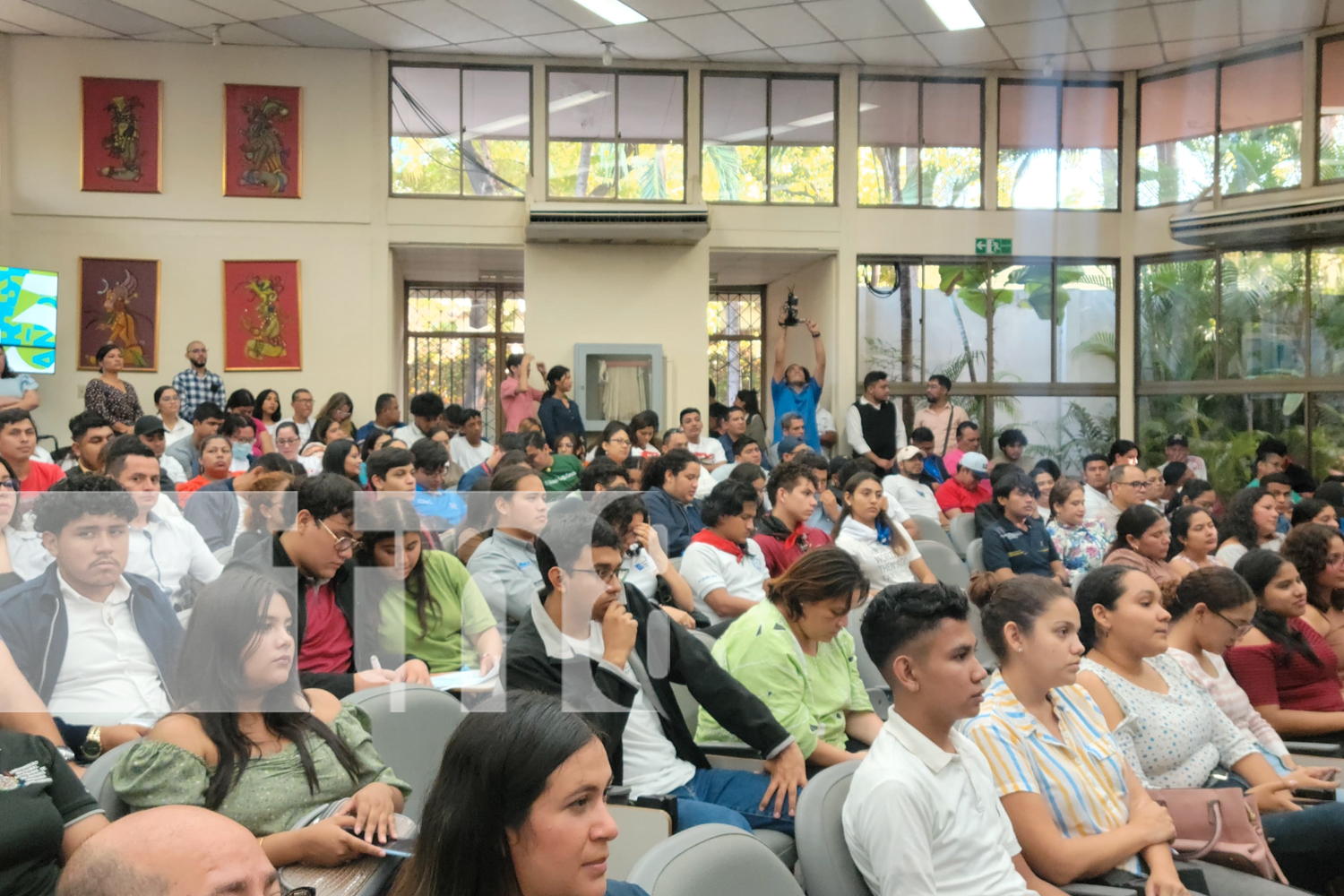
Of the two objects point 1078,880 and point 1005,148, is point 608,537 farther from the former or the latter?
point 1005,148

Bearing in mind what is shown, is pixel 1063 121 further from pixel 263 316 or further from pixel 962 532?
pixel 263 316

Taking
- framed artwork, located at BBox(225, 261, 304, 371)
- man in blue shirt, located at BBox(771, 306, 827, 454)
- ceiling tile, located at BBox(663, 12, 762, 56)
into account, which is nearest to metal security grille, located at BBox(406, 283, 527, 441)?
framed artwork, located at BBox(225, 261, 304, 371)

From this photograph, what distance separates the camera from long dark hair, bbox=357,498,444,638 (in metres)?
3.47

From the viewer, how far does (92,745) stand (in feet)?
8.81

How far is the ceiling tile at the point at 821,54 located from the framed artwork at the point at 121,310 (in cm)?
627

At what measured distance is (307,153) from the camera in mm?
10562

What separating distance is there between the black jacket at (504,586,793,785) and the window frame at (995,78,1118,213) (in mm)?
9525

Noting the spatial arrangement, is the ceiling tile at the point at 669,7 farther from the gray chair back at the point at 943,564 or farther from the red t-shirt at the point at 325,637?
the red t-shirt at the point at 325,637

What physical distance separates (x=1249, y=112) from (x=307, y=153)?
894 centimetres

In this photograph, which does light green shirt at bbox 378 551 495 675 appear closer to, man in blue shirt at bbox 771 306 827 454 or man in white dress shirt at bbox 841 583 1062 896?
man in white dress shirt at bbox 841 583 1062 896

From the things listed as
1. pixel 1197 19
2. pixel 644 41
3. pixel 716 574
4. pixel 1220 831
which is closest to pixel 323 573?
pixel 716 574

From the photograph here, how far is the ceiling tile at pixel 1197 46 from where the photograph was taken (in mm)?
10461

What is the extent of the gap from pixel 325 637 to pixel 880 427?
773 cm

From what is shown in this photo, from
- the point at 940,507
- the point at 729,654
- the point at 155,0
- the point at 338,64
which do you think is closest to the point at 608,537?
the point at 729,654
